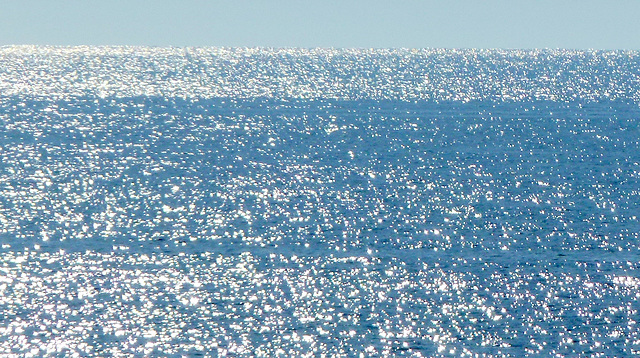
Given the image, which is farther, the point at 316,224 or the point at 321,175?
the point at 321,175

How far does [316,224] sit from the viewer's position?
115 feet

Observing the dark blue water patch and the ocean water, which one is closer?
the ocean water

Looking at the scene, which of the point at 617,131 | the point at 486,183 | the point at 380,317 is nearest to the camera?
the point at 380,317

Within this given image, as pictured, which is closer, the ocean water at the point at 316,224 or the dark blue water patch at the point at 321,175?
the ocean water at the point at 316,224

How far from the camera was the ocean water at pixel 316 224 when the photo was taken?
24.9 m

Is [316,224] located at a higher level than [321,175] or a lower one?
lower

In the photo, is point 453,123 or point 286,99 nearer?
point 453,123

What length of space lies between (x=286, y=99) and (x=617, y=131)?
24018mm

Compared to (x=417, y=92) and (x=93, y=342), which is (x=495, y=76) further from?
(x=93, y=342)

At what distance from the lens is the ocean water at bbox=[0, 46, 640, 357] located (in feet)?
81.7

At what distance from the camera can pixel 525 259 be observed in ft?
103

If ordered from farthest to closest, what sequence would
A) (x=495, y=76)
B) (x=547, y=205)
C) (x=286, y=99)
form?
1. (x=495, y=76)
2. (x=286, y=99)
3. (x=547, y=205)

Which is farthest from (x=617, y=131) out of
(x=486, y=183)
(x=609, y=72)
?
(x=609, y=72)

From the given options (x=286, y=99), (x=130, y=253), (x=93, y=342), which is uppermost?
(x=286, y=99)
